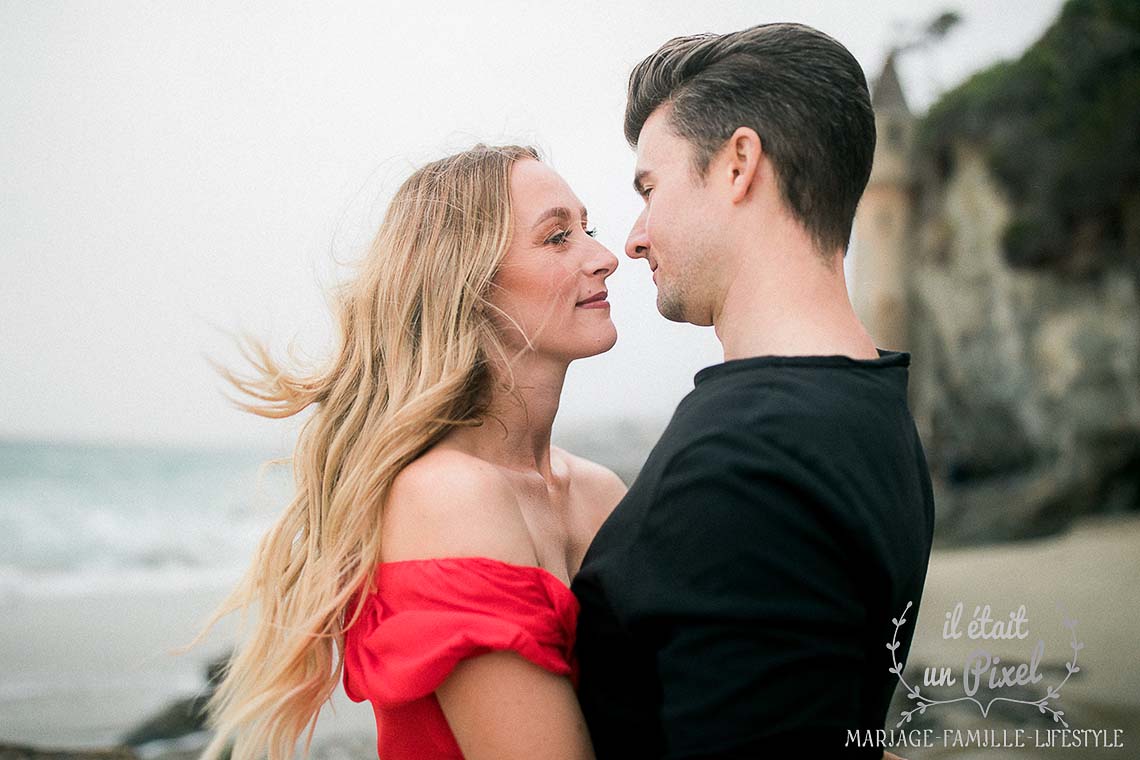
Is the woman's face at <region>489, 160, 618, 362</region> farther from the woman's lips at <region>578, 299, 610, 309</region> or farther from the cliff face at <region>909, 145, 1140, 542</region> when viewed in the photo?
the cliff face at <region>909, 145, 1140, 542</region>

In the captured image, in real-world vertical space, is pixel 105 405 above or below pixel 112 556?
above

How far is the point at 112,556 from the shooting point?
22.3 metres

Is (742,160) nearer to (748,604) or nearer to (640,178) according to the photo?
(640,178)

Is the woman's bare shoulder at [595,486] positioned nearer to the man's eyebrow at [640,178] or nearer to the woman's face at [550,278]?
the woman's face at [550,278]

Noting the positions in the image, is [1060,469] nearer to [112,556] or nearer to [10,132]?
[112,556]

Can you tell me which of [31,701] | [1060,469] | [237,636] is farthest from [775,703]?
[1060,469]

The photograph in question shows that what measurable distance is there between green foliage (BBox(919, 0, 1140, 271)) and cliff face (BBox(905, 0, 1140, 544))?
2 cm

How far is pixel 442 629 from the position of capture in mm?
1796

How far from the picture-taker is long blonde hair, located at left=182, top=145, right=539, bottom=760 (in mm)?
2123

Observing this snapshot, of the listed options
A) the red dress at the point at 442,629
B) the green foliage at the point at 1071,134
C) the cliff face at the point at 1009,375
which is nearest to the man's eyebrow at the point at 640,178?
the red dress at the point at 442,629

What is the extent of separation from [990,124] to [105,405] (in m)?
25.6

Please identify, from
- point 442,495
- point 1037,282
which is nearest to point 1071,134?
point 1037,282

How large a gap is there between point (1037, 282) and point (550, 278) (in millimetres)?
16321

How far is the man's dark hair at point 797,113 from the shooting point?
1.92m
